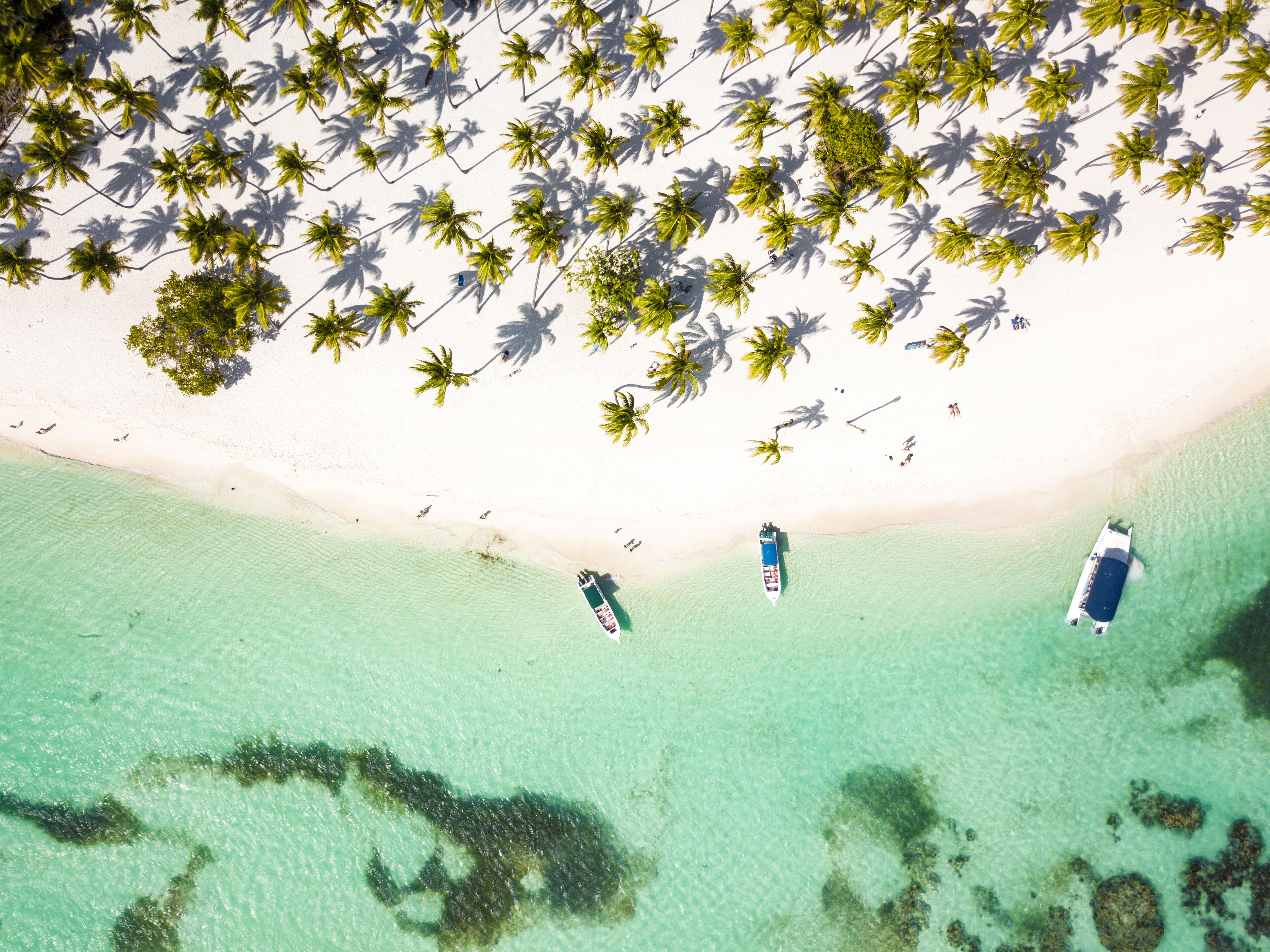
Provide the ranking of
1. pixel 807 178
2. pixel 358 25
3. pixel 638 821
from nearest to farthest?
pixel 358 25
pixel 807 178
pixel 638 821

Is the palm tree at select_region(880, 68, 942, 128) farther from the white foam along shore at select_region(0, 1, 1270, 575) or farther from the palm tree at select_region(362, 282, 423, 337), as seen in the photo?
the palm tree at select_region(362, 282, 423, 337)

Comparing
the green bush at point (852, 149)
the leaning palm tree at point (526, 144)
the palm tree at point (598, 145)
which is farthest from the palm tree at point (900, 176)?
the leaning palm tree at point (526, 144)

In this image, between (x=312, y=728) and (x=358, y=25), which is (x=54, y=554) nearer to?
(x=312, y=728)

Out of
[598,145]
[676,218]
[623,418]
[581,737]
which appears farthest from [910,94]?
[581,737]

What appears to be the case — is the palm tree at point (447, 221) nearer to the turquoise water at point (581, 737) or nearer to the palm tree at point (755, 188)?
the palm tree at point (755, 188)

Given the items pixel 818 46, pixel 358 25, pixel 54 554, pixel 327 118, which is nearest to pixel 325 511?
pixel 54 554

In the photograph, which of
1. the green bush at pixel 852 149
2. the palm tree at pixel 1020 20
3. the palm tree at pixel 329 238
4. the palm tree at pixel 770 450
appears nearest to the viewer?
the palm tree at pixel 1020 20

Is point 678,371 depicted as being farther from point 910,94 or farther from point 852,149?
point 910,94
